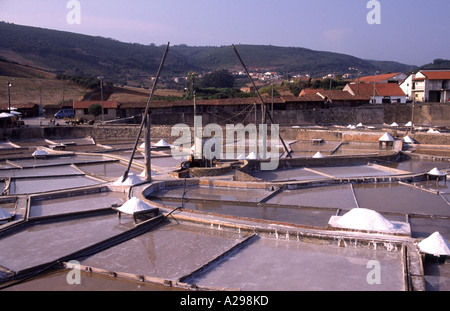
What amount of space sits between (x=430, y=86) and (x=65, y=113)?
28967 millimetres

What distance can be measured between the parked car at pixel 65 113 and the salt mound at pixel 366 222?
86.6 ft

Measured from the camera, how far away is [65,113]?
3017 cm

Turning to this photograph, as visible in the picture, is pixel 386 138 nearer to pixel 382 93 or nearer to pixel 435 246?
pixel 435 246

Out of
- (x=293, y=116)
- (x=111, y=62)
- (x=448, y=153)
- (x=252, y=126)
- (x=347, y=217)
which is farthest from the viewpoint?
(x=111, y=62)

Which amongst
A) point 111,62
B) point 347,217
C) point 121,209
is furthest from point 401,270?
point 111,62

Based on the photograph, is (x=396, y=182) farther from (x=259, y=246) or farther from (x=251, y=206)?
(x=259, y=246)

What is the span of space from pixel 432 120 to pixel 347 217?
2662 centimetres

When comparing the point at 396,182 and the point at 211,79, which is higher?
the point at 211,79

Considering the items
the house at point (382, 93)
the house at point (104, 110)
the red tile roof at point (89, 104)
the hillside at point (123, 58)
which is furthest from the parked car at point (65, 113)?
the hillside at point (123, 58)

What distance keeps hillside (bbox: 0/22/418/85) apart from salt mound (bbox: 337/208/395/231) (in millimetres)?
64915

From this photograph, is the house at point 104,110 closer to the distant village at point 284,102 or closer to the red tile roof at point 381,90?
the distant village at point 284,102

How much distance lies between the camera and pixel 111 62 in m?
86.1

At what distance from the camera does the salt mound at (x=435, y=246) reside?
6.02 m

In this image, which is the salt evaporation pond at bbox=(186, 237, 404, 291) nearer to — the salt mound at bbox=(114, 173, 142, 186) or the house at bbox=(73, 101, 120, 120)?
the salt mound at bbox=(114, 173, 142, 186)
